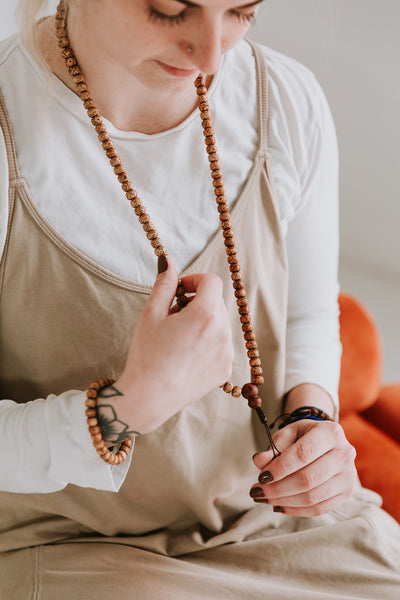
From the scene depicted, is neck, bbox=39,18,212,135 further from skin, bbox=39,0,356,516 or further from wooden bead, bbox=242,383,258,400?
wooden bead, bbox=242,383,258,400

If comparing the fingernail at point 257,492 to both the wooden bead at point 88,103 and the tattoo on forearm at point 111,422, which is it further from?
the wooden bead at point 88,103

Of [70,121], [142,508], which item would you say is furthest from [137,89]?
[142,508]

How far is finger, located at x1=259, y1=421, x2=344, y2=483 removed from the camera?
0.68 meters

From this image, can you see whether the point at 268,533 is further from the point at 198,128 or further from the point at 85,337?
the point at 198,128

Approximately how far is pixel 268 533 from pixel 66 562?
25cm

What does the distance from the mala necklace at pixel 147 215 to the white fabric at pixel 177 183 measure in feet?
0.09

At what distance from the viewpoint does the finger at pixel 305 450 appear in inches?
26.7

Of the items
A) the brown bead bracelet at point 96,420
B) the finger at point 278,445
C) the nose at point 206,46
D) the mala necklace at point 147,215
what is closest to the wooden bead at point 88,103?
the mala necklace at point 147,215

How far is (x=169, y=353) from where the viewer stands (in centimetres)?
56

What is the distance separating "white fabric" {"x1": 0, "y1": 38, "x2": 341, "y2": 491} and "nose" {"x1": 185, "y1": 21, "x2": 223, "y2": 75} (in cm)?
17

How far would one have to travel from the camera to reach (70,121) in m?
0.69

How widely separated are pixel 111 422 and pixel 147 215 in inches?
8.0

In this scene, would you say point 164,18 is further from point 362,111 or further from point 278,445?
point 362,111

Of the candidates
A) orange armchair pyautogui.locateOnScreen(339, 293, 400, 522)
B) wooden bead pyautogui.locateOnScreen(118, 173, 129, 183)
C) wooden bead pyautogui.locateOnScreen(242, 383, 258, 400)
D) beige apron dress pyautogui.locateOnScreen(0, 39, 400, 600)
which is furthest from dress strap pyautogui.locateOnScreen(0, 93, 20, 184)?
orange armchair pyautogui.locateOnScreen(339, 293, 400, 522)
